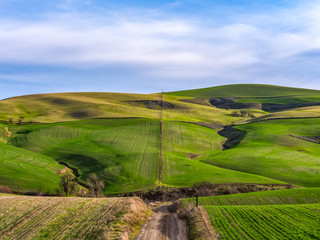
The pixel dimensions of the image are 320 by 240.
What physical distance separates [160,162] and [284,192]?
92.8 feet

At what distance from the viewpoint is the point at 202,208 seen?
108 ft

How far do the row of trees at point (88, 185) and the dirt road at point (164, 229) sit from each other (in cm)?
2443

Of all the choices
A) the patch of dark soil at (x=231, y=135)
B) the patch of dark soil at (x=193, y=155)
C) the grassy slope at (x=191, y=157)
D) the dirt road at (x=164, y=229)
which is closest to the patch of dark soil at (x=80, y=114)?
the grassy slope at (x=191, y=157)

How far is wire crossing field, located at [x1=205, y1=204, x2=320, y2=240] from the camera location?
2386 cm

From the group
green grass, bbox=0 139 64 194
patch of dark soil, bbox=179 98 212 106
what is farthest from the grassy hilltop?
patch of dark soil, bbox=179 98 212 106

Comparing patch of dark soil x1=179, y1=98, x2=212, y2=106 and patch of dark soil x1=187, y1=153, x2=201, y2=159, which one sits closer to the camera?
patch of dark soil x1=187, y1=153, x2=201, y2=159

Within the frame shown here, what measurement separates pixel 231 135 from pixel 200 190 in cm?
5052

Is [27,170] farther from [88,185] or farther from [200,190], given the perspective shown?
[200,190]

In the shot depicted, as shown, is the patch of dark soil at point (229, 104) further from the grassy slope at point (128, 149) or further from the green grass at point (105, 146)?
the green grass at point (105, 146)

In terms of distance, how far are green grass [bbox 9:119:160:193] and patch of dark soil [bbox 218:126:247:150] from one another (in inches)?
833

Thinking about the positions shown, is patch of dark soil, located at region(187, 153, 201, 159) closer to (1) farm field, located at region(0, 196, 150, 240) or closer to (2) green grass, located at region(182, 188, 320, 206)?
(2) green grass, located at region(182, 188, 320, 206)

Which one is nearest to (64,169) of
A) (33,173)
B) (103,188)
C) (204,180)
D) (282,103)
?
(33,173)

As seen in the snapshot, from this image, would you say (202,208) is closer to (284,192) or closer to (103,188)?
(284,192)

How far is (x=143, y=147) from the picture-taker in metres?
80.6
